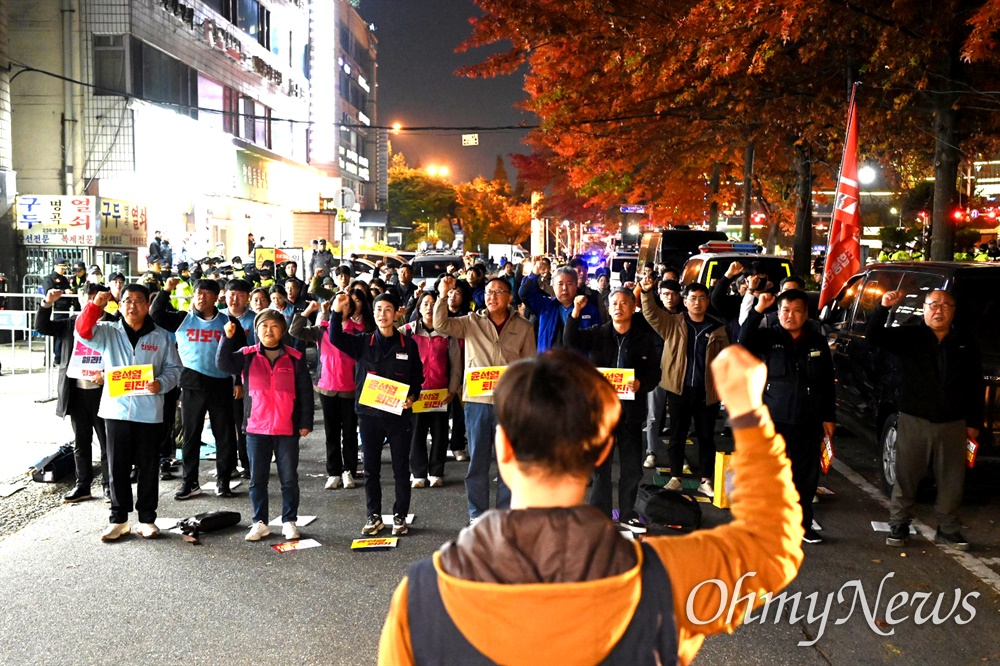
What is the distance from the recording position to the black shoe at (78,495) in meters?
8.11

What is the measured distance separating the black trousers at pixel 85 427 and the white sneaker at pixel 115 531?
3.44 feet

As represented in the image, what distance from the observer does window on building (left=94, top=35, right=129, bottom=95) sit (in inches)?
1011

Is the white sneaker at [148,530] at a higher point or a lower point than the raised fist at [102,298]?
lower

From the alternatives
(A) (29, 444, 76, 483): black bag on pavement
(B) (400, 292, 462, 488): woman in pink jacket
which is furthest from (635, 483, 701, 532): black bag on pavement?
(A) (29, 444, 76, 483): black bag on pavement

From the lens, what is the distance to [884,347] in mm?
6621

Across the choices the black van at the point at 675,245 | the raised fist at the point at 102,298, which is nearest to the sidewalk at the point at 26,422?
the raised fist at the point at 102,298

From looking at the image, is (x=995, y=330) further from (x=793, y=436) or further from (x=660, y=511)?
(x=660, y=511)

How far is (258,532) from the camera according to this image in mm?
6883

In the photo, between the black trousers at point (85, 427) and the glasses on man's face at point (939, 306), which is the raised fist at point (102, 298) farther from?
the glasses on man's face at point (939, 306)

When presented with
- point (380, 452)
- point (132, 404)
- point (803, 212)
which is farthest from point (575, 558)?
point (803, 212)

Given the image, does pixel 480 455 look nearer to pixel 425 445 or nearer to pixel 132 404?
pixel 425 445

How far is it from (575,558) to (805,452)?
5750mm

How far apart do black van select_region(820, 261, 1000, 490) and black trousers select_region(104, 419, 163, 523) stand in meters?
5.71

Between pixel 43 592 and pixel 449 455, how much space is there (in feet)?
16.5
